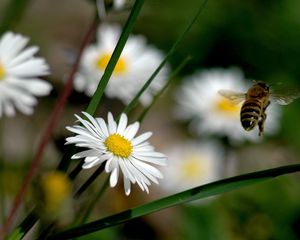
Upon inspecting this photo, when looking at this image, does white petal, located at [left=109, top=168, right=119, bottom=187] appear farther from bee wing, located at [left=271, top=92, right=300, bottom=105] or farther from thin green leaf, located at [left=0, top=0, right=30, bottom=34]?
thin green leaf, located at [left=0, top=0, right=30, bottom=34]

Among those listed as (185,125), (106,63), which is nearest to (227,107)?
(185,125)

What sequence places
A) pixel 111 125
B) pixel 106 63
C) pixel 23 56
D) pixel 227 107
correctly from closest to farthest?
pixel 111 125 → pixel 23 56 → pixel 106 63 → pixel 227 107

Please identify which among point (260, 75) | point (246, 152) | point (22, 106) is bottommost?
point (22, 106)

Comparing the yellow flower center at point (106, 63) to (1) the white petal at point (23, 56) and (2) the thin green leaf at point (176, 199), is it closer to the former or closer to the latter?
(1) the white petal at point (23, 56)

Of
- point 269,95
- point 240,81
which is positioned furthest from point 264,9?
point 269,95

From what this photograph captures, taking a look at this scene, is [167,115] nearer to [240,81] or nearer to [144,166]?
[240,81]

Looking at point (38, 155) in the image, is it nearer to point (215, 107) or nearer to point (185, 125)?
point (215, 107)
